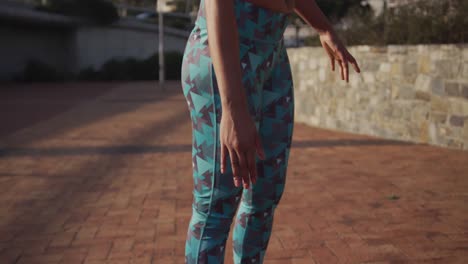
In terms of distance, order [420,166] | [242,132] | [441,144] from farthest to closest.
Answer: [441,144], [420,166], [242,132]

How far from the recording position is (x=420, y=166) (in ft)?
16.1

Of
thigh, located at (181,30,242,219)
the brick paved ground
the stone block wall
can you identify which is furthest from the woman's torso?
the stone block wall

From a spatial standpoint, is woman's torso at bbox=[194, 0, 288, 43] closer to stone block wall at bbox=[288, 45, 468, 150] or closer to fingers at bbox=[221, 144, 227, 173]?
fingers at bbox=[221, 144, 227, 173]

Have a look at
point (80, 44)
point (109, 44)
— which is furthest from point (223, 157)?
point (109, 44)

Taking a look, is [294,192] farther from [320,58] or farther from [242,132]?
[320,58]

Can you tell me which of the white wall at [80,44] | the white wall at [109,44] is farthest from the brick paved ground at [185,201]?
the white wall at [109,44]

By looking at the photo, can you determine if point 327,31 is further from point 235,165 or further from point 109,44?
point 109,44

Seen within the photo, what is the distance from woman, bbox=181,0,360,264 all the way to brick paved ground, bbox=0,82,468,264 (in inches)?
45.7

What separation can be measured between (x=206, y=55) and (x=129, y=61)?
917 inches

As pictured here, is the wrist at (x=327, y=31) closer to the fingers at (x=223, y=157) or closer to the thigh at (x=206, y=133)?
the thigh at (x=206, y=133)

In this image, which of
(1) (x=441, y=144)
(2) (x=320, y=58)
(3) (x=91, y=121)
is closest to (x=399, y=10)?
(2) (x=320, y=58)

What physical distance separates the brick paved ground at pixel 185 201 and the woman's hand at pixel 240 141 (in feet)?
4.86

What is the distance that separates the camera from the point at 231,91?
1239 millimetres

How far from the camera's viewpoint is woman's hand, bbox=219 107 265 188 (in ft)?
4.01
